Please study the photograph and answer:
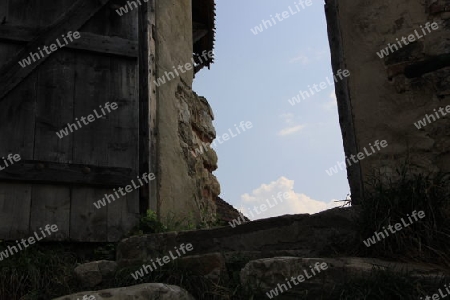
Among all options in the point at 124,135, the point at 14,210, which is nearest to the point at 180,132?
the point at 124,135

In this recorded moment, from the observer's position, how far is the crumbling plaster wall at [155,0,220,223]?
530cm

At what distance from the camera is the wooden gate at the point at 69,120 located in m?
4.50

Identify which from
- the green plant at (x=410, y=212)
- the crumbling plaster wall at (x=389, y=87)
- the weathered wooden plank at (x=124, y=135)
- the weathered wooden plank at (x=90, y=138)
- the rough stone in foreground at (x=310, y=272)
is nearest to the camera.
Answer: the rough stone in foreground at (x=310, y=272)

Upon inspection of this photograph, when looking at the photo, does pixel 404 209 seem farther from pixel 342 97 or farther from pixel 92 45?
pixel 92 45

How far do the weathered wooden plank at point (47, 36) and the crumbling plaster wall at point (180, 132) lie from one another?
803 millimetres

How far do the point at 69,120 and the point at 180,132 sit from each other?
1312mm

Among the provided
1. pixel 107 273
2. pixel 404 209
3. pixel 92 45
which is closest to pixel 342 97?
pixel 404 209

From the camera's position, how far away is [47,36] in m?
4.85

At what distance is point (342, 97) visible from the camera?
3951mm

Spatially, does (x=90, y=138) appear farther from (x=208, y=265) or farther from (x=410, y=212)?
(x=410, y=212)

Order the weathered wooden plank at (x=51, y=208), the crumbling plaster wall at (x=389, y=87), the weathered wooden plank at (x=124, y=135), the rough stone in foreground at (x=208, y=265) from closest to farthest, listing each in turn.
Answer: the rough stone in foreground at (x=208, y=265), the crumbling plaster wall at (x=389, y=87), the weathered wooden plank at (x=51, y=208), the weathered wooden plank at (x=124, y=135)

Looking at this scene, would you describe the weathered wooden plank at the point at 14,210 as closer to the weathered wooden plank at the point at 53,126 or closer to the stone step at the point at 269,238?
the weathered wooden plank at the point at 53,126

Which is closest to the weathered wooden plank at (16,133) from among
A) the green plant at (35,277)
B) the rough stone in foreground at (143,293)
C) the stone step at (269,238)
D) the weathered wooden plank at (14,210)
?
the weathered wooden plank at (14,210)

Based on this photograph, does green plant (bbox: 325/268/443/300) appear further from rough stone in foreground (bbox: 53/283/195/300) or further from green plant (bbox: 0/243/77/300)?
green plant (bbox: 0/243/77/300)
